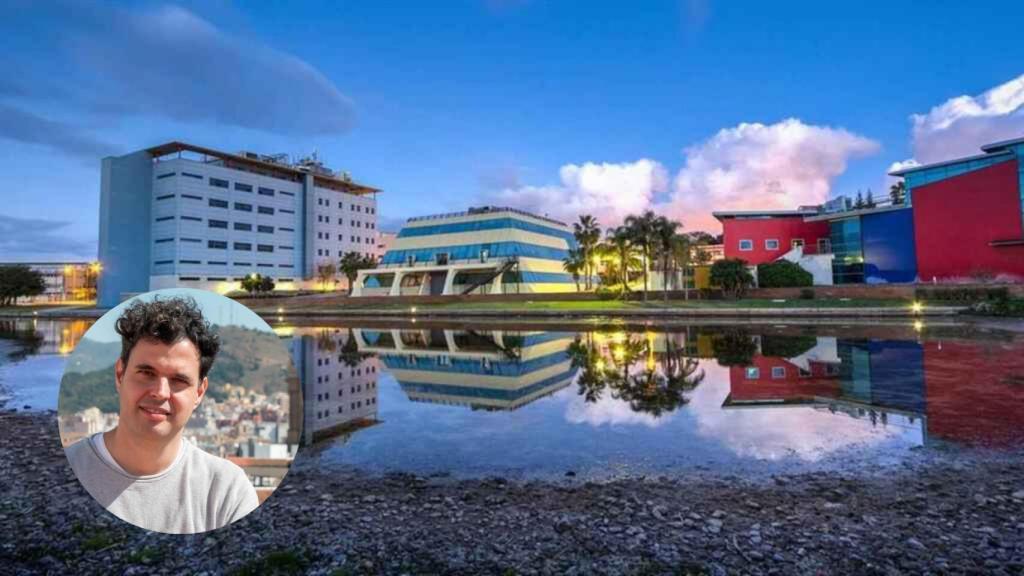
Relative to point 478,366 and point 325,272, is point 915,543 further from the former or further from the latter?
point 325,272

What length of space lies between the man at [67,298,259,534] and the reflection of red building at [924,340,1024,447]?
34.1ft

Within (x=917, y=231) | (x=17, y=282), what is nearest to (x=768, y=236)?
(x=917, y=231)

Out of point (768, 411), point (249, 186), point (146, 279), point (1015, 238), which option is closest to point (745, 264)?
point (1015, 238)

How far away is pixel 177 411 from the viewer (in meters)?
1.76

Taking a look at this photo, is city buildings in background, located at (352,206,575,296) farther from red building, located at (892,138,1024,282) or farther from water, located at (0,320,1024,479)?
water, located at (0,320,1024,479)

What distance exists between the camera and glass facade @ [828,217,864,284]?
184ft

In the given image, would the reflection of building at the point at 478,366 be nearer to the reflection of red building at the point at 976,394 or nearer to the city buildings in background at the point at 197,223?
the reflection of red building at the point at 976,394

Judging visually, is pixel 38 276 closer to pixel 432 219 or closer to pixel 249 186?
pixel 249 186

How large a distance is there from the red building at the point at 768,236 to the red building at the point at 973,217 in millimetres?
10149

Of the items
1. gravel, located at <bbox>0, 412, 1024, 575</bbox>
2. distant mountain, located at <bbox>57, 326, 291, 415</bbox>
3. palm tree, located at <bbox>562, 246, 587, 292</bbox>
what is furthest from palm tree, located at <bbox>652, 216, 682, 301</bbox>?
distant mountain, located at <bbox>57, 326, 291, 415</bbox>

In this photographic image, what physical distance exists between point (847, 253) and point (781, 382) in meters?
53.0

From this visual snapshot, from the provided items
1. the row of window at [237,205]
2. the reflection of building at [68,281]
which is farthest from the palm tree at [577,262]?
the reflection of building at [68,281]

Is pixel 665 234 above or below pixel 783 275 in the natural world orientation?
above

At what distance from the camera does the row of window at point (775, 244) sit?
59325mm
